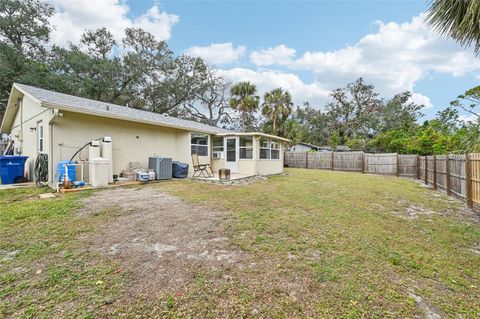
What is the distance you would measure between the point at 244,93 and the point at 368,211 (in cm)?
1788

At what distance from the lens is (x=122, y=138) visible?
8.73m

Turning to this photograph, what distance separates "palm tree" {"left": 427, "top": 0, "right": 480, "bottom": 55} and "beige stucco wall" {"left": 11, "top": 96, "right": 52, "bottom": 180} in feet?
31.4

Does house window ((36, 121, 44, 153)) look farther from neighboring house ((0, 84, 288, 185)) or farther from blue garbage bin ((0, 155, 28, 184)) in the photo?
blue garbage bin ((0, 155, 28, 184))

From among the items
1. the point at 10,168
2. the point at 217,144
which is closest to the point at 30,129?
the point at 10,168

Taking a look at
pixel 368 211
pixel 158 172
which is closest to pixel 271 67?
pixel 158 172

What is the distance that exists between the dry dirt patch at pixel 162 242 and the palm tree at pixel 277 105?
17470 mm

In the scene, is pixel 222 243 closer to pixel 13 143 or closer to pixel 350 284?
pixel 350 284

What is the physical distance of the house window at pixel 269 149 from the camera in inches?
460

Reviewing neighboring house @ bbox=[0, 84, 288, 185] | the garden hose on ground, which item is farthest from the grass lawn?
neighboring house @ bbox=[0, 84, 288, 185]

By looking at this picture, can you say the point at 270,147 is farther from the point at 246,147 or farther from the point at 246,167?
the point at 246,167

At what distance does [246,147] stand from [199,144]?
98.5 inches

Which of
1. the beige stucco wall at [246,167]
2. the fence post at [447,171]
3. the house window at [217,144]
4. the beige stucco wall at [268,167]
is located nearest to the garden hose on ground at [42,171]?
the house window at [217,144]

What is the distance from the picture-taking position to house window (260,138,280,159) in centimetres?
1170

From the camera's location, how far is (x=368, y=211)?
516 centimetres
